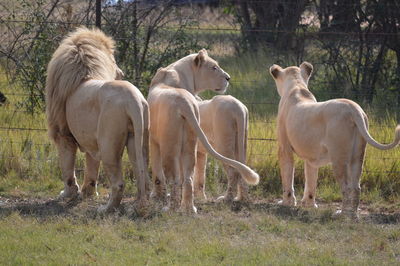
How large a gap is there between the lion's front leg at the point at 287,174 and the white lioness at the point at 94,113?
1.66 m

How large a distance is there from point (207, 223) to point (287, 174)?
1.65 metres

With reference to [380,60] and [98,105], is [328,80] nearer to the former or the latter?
[380,60]

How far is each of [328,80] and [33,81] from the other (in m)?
5.26

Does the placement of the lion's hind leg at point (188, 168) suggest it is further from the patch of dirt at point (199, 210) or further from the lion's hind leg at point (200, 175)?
the lion's hind leg at point (200, 175)

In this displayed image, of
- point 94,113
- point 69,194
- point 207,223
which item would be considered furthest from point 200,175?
point 207,223

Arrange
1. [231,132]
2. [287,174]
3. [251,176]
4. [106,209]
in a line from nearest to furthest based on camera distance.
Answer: [251,176]
[106,209]
[231,132]
[287,174]

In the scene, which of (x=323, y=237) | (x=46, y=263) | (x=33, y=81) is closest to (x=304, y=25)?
(x=33, y=81)

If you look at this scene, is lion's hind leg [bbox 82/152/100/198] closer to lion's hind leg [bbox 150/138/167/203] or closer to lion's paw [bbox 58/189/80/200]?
lion's paw [bbox 58/189/80/200]

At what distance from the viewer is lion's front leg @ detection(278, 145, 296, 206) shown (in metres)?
8.42

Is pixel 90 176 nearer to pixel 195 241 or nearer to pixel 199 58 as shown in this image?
pixel 199 58

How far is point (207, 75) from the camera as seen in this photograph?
8984mm

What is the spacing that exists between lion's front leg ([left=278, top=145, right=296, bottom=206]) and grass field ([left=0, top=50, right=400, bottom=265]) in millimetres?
250

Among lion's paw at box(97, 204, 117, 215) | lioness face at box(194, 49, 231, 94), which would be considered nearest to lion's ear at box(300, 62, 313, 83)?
lioness face at box(194, 49, 231, 94)

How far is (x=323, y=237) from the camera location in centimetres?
680
